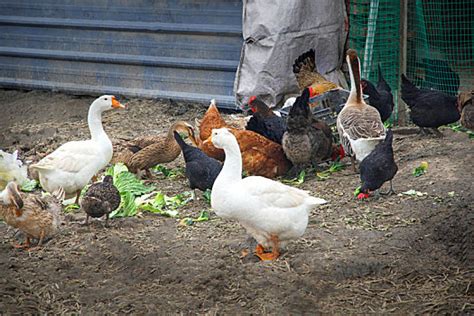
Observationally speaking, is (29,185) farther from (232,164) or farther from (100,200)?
(232,164)

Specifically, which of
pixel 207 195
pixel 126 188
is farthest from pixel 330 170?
pixel 126 188

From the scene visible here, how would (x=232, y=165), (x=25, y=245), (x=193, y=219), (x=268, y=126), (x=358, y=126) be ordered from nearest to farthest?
1. (x=232, y=165)
2. (x=25, y=245)
3. (x=193, y=219)
4. (x=358, y=126)
5. (x=268, y=126)

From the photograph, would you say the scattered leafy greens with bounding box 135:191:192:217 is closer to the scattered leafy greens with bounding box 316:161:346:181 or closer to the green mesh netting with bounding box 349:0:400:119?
the scattered leafy greens with bounding box 316:161:346:181

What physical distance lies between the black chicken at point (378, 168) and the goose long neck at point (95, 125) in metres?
2.52

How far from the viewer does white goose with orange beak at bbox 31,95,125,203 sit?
7438 millimetres

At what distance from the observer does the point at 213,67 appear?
35.7ft

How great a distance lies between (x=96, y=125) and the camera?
7945 mm

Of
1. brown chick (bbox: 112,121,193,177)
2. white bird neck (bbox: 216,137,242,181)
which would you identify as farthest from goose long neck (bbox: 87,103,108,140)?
white bird neck (bbox: 216,137,242,181)

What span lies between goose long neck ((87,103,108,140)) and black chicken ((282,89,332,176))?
181 cm

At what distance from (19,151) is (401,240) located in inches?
198

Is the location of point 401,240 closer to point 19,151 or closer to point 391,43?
point 391,43

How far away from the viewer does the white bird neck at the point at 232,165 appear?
610cm

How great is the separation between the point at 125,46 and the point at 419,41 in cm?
405

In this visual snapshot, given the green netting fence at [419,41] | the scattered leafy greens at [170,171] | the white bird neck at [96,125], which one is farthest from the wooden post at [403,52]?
the white bird neck at [96,125]
